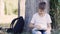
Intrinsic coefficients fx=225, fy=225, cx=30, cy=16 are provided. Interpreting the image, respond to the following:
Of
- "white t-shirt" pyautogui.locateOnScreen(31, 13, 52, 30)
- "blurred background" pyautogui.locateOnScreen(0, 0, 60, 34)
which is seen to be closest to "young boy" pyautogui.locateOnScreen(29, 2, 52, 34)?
"white t-shirt" pyautogui.locateOnScreen(31, 13, 52, 30)

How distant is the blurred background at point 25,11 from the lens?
555cm

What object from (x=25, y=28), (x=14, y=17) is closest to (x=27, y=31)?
(x=25, y=28)

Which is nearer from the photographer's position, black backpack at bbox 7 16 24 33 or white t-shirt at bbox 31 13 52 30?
white t-shirt at bbox 31 13 52 30

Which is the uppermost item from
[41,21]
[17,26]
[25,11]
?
[25,11]

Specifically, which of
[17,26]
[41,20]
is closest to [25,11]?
[17,26]

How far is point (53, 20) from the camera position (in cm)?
569

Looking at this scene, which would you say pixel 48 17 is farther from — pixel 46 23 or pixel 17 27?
pixel 17 27

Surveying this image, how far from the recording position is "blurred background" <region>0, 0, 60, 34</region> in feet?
18.2

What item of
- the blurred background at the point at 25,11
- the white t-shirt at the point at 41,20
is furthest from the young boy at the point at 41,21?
the blurred background at the point at 25,11

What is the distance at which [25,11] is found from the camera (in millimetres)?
5625

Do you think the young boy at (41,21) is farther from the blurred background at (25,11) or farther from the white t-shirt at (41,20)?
the blurred background at (25,11)

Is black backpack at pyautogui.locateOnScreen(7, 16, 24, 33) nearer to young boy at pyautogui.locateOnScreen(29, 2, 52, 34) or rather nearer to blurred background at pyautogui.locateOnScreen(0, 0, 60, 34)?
Answer: blurred background at pyautogui.locateOnScreen(0, 0, 60, 34)

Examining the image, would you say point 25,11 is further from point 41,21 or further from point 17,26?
point 41,21

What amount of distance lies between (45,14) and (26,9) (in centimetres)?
62
